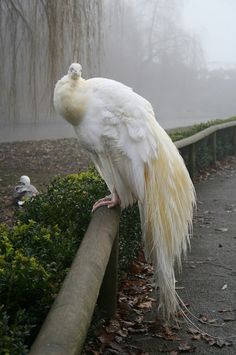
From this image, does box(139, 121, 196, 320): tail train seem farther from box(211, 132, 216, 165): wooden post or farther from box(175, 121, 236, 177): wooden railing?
box(211, 132, 216, 165): wooden post

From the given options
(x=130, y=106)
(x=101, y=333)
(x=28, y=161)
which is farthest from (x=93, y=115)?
(x=28, y=161)

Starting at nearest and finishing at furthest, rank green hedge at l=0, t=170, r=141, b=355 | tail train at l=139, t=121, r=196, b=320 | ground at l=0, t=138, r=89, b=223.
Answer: green hedge at l=0, t=170, r=141, b=355 → tail train at l=139, t=121, r=196, b=320 → ground at l=0, t=138, r=89, b=223

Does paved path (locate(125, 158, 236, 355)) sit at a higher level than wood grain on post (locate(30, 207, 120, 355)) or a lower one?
lower

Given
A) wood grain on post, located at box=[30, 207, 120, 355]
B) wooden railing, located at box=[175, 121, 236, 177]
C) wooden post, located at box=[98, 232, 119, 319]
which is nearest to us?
wood grain on post, located at box=[30, 207, 120, 355]

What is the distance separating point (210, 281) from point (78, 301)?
2.39 m

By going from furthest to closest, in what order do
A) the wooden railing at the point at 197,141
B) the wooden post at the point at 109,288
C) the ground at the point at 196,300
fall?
the wooden railing at the point at 197,141 < the wooden post at the point at 109,288 < the ground at the point at 196,300

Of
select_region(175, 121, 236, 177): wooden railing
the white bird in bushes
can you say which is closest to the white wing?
the white bird in bushes

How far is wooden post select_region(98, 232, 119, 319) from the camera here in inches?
127

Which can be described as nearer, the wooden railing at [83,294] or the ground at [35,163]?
the wooden railing at [83,294]

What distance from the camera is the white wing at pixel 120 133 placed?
303cm

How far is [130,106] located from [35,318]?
1.46 m

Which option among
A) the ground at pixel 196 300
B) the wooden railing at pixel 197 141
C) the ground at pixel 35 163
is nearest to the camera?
the ground at pixel 196 300

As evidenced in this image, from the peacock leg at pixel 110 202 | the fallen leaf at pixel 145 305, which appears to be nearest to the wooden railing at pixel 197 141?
the fallen leaf at pixel 145 305

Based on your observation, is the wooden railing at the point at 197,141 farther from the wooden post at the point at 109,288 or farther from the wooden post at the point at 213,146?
the wooden post at the point at 109,288
